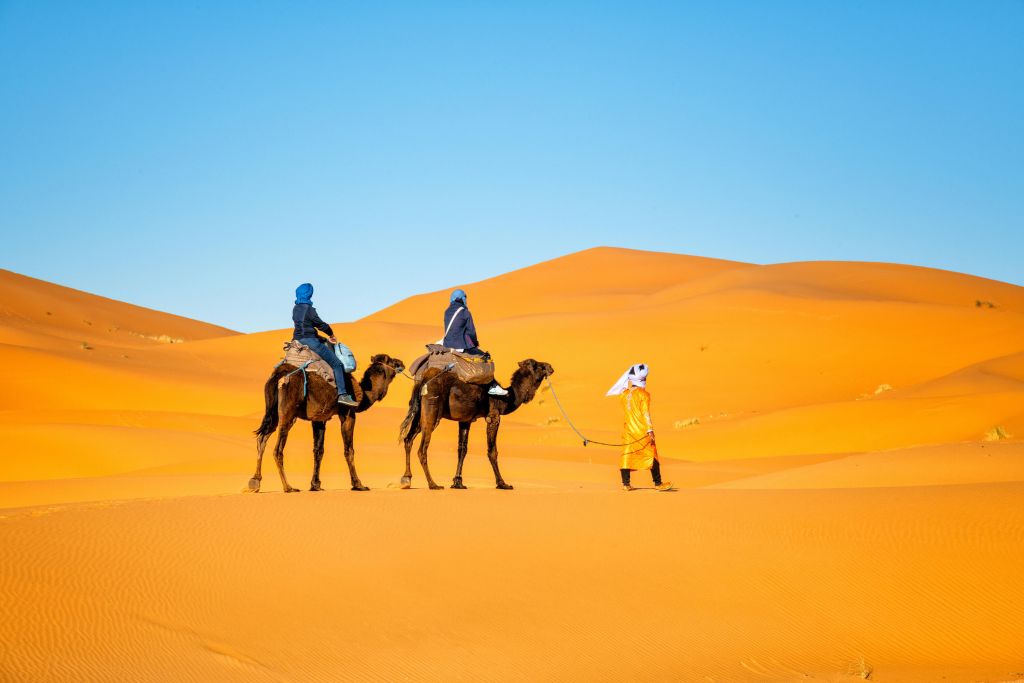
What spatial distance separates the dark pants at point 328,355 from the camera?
47.1 ft

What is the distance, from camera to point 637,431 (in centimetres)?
1559

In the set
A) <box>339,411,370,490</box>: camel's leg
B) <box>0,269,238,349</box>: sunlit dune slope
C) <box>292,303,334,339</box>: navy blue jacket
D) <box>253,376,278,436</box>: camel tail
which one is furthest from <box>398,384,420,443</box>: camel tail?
<box>0,269,238,349</box>: sunlit dune slope

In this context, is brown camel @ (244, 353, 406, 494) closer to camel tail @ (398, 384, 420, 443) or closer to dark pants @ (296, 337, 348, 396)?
dark pants @ (296, 337, 348, 396)

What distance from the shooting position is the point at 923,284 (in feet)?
212

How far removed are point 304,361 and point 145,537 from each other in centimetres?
436

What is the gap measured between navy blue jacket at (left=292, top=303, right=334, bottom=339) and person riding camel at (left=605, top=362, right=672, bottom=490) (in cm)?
422

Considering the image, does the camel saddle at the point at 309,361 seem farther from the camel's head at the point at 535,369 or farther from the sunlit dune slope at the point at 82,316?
the sunlit dune slope at the point at 82,316

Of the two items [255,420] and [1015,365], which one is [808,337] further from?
[255,420]

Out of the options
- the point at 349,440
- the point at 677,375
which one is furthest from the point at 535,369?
the point at 677,375

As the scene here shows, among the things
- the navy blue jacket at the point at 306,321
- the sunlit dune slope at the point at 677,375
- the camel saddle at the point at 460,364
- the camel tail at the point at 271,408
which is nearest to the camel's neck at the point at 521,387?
the camel saddle at the point at 460,364

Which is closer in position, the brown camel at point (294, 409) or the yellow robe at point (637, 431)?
the brown camel at point (294, 409)

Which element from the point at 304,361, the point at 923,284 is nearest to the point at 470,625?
the point at 304,361

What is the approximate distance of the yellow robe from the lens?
1551cm

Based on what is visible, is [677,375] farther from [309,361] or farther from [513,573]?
[513,573]
